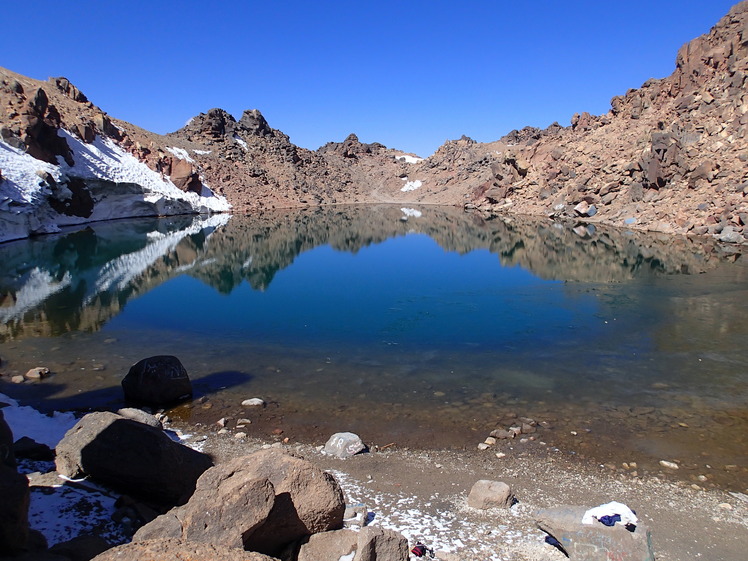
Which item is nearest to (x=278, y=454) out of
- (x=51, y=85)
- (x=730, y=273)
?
(x=730, y=273)

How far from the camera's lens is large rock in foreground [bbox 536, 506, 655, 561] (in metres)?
4.57

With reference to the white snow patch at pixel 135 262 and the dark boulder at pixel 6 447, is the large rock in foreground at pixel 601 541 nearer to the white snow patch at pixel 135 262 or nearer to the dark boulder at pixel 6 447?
the dark boulder at pixel 6 447

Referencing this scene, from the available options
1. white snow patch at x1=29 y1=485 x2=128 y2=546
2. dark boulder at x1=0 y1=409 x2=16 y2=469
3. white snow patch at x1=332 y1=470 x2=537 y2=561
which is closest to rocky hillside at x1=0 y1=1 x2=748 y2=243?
white snow patch at x1=332 y1=470 x2=537 y2=561

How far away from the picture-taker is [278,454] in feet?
16.6

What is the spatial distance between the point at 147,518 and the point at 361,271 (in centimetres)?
2169

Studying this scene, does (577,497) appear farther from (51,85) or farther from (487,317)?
(51,85)

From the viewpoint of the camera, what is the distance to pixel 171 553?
3.12m

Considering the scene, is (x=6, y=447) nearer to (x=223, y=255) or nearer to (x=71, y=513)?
(x=71, y=513)

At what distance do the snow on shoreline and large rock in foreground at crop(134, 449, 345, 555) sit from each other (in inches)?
1410

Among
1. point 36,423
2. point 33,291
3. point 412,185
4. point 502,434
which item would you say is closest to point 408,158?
point 412,185

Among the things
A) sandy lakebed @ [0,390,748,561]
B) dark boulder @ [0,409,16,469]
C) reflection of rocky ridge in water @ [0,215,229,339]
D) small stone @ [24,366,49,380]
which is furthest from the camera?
reflection of rocky ridge in water @ [0,215,229,339]

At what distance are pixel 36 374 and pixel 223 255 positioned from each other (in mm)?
20332

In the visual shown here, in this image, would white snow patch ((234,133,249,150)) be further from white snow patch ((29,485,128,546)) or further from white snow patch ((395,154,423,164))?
white snow patch ((29,485,128,546))

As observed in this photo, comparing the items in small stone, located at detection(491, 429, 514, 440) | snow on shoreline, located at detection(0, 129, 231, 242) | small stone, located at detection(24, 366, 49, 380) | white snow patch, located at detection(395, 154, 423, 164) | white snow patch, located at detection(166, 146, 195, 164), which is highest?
white snow patch, located at detection(395, 154, 423, 164)
